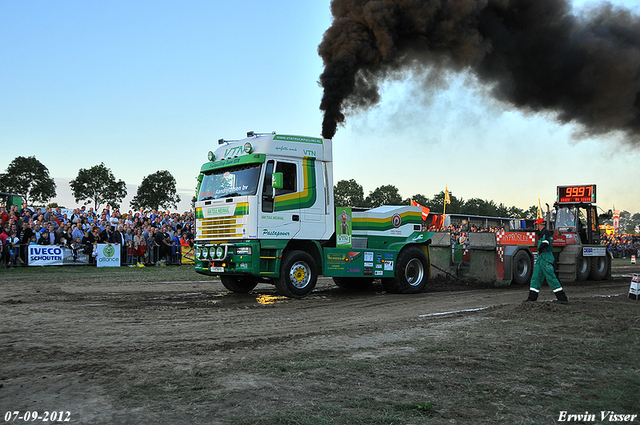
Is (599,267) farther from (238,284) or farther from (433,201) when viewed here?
(433,201)

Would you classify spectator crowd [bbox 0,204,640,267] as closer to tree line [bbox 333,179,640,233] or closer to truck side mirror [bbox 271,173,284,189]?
truck side mirror [bbox 271,173,284,189]

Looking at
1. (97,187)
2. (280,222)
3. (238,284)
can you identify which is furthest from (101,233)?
(97,187)

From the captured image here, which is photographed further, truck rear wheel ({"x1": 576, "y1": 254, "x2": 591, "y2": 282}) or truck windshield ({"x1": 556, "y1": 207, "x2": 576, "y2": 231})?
truck windshield ({"x1": 556, "y1": 207, "x2": 576, "y2": 231})

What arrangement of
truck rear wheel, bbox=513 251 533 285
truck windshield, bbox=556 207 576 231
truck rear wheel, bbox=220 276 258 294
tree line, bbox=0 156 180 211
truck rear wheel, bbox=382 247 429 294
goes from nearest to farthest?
truck rear wheel, bbox=220 276 258 294 → truck rear wheel, bbox=382 247 429 294 → truck rear wheel, bbox=513 251 533 285 → truck windshield, bbox=556 207 576 231 → tree line, bbox=0 156 180 211

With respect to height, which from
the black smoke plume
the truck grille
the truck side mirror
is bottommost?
the truck grille

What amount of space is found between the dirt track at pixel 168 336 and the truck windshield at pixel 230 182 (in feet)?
7.80

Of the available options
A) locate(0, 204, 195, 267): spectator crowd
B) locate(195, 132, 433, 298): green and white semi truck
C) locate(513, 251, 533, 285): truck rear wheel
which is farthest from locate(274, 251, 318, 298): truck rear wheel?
locate(0, 204, 195, 267): spectator crowd

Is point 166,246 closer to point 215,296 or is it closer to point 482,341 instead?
point 215,296

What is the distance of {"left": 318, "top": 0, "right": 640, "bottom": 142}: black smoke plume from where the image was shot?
49.8ft

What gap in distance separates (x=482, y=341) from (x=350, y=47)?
1040 cm

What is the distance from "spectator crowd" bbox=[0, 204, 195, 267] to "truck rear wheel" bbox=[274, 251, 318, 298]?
42.4 ft

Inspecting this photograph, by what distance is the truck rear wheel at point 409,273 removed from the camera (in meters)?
13.6

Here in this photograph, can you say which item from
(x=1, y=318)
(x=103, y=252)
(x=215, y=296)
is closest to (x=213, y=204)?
(x=215, y=296)

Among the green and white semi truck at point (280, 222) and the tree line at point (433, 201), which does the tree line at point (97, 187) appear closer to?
the tree line at point (433, 201)
